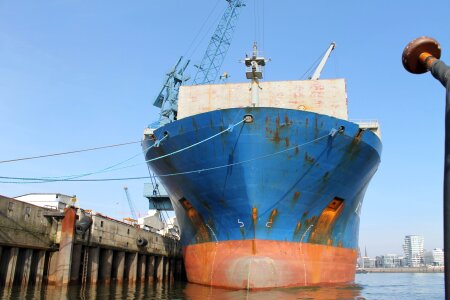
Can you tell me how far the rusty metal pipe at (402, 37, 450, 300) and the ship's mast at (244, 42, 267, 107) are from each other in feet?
46.2

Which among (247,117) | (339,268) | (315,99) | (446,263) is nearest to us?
(446,263)

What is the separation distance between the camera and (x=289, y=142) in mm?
14422

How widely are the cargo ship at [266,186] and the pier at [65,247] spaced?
412cm

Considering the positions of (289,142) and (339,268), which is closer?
(289,142)

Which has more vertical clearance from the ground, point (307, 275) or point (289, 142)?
point (289, 142)

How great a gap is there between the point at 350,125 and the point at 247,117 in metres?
4.02

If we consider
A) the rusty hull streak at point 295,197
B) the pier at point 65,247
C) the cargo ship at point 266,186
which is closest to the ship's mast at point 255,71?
the cargo ship at point 266,186

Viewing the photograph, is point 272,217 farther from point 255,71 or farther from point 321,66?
point 321,66

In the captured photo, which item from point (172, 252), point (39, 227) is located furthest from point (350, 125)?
point (172, 252)

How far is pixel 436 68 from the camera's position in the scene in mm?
2732

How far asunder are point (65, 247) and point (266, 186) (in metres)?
7.93

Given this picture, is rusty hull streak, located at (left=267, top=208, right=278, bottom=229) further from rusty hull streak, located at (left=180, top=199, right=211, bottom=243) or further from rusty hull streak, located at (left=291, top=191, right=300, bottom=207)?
rusty hull streak, located at (left=180, top=199, right=211, bottom=243)

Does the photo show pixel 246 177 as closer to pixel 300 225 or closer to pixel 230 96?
pixel 300 225

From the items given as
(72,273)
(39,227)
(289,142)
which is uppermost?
(289,142)
